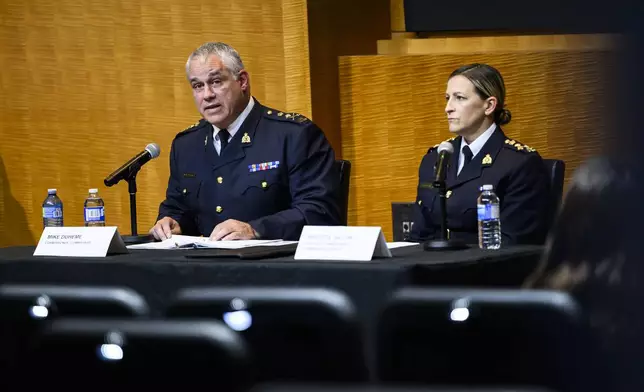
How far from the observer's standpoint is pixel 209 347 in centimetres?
88

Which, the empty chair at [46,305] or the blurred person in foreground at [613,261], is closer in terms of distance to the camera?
the blurred person in foreground at [613,261]

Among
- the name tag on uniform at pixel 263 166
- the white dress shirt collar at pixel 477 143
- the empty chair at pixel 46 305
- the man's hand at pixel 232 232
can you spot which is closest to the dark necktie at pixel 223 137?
the name tag on uniform at pixel 263 166

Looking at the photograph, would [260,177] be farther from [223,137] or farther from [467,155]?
[467,155]

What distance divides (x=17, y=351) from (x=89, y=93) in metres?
3.98

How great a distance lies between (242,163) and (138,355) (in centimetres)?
237

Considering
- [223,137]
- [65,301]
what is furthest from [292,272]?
[223,137]

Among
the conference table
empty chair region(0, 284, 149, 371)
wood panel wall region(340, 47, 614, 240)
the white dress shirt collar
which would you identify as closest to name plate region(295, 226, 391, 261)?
the conference table

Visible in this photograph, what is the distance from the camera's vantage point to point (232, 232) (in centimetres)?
273

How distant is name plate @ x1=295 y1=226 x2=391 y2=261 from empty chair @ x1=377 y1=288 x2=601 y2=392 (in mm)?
440

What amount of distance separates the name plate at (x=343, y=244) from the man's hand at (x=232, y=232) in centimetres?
62

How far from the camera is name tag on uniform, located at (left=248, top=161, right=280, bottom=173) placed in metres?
3.23

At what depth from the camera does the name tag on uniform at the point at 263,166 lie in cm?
323

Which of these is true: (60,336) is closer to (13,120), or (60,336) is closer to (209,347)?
(209,347)

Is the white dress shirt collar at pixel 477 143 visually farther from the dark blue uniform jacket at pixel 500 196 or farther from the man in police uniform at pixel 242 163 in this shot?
the man in police uniform at pixel 242 163
